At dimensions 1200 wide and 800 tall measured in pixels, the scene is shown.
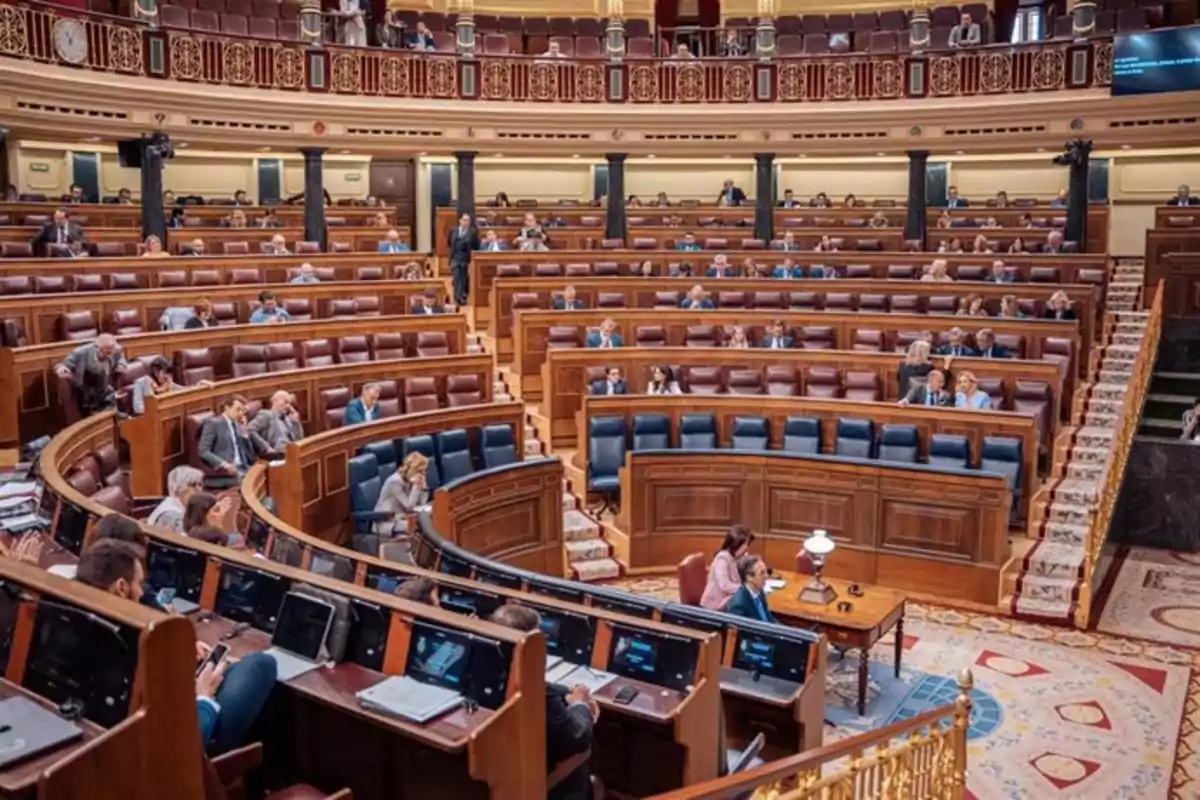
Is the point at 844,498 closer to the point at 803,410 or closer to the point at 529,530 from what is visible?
the point at 803,410

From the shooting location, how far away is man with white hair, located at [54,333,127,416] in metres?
7.11

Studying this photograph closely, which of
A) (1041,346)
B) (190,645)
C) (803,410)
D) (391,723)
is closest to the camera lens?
(190,645)

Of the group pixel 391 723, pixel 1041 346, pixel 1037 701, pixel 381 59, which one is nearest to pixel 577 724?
pixel 391 723

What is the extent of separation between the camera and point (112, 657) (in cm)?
224

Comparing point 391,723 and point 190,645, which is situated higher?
point 190,645

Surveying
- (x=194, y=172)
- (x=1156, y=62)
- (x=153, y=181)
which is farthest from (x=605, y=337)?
(x=194, y=172)

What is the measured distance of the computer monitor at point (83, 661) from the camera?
2215mm

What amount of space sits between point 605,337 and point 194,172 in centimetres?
957

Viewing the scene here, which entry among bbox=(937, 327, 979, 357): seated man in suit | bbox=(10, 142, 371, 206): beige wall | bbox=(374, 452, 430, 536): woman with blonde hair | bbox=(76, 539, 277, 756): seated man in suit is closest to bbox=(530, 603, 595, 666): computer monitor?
bbox=(76, 539, 277, 756): seated man in suit

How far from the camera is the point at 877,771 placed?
3.87m

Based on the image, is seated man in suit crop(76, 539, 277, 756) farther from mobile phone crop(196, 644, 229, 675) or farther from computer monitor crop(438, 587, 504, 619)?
computer monitor crop(438, 587, 504, 619)

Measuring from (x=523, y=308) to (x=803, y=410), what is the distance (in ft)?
11.9

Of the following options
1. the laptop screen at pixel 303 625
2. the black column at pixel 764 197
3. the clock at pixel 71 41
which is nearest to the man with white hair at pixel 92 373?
the laptop screen at pixel 303 625

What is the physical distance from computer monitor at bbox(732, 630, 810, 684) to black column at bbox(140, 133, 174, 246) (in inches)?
372
